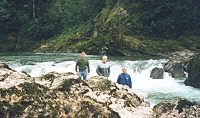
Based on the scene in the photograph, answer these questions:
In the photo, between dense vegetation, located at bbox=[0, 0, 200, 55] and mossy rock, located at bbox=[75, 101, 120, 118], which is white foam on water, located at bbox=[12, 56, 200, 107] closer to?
mossy rock, located at bbox=[75, 101, 120, 118]

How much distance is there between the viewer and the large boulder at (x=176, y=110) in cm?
304

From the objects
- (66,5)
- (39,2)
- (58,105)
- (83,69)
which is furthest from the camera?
(66,5)

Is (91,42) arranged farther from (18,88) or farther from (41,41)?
(18,88)

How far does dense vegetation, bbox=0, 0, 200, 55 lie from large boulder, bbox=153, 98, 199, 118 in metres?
20.6

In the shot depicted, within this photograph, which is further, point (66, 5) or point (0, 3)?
point (66, 5)

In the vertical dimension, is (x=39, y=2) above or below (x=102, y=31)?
above

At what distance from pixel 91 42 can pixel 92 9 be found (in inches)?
665

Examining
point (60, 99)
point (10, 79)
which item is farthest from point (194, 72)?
point (10, 79)

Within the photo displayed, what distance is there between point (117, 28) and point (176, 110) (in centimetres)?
2603

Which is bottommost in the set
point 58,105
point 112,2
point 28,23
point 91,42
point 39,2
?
point 58,105

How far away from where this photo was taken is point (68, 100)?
255cm

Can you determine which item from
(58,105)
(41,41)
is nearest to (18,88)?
(58,105)

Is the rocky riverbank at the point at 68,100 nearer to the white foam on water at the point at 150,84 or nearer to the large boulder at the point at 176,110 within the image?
the large boulder at the point at 176,110

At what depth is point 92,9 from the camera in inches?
1608
